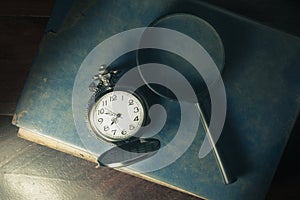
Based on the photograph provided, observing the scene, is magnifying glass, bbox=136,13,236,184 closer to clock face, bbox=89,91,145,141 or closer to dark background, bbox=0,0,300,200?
clock face, bbox=89,91,145,141

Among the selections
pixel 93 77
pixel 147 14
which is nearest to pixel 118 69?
pixel 93 77

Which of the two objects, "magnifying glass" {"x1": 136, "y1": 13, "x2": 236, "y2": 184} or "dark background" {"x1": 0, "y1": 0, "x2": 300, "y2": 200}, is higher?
"magnifying glass" {"x1": 136, "y1": 13, "x2": 236, "y2": 184}

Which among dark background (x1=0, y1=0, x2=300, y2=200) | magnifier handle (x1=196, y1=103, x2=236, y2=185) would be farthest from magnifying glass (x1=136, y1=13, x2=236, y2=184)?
dark background (x1=0, y1=0, x2=300, y2=200)

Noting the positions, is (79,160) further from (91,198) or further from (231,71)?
(231,71)

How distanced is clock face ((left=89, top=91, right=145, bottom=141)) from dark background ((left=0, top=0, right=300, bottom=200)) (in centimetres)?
30

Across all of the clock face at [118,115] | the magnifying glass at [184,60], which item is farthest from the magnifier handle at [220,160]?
the clock face at [118,115]

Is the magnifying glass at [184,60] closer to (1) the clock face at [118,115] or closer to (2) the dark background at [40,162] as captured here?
(1) the clock face at [118,115]

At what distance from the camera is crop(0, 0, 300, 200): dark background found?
129 cm

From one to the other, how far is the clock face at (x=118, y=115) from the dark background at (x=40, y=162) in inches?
12.0

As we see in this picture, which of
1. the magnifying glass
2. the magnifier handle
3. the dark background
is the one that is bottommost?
the dark background

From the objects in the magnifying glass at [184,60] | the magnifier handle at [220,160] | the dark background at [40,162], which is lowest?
the dark background at [40,162]

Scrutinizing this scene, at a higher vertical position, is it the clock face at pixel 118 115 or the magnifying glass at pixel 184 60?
the magnifying glass at pixel 184 60

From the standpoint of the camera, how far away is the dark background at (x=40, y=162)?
1.29 meters

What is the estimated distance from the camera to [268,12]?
1.28m
